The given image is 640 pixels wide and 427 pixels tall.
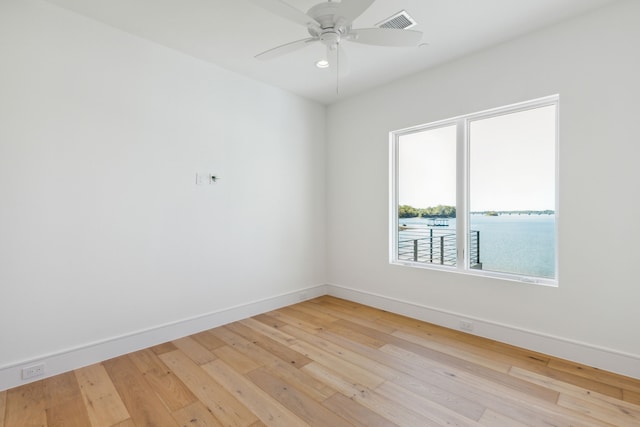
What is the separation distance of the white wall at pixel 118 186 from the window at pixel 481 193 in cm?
175

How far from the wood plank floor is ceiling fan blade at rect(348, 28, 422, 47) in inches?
95.2

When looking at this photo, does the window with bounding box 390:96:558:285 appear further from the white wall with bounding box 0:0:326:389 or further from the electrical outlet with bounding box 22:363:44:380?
the electrical outlet with bounding box 22:363:44:380

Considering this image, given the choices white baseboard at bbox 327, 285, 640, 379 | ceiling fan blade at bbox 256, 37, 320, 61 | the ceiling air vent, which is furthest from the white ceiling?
white baseboard at bbox 327, 285, 640, 379

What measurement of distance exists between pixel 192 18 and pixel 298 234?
106 inches

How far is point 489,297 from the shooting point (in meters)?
2.97

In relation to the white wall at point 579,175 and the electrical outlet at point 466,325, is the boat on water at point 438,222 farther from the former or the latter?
the electrical outlet at point 466,325

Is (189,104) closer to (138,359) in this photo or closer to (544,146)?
(138,359)

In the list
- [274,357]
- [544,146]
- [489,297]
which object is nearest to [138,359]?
[274,357]

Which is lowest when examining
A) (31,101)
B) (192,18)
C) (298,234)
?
(298,234)

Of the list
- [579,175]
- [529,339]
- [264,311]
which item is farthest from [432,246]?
[264,311]

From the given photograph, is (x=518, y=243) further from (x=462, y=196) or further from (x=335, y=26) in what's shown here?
(x=335, y=26)

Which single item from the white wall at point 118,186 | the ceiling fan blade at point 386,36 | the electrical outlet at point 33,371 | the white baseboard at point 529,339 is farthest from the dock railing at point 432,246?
the electrical outlet at point 33,371

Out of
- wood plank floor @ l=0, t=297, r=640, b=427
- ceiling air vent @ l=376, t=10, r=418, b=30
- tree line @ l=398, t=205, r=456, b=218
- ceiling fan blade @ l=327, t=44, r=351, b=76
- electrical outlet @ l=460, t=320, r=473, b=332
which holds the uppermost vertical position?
ceiling air vent @ l=376, t=10, r=418, b=30

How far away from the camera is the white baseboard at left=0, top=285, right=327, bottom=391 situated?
7.28 ft
